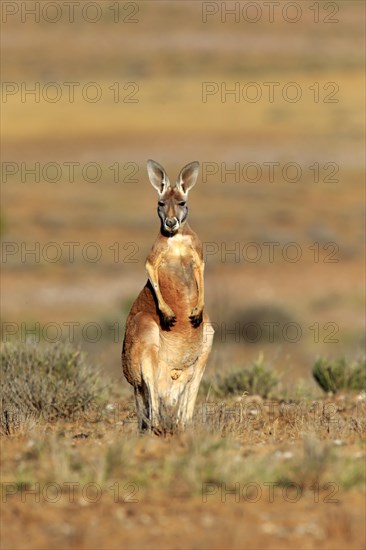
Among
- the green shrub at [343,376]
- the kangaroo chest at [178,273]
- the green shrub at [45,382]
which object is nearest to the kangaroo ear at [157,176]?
the kangaroo chest at [178,273]

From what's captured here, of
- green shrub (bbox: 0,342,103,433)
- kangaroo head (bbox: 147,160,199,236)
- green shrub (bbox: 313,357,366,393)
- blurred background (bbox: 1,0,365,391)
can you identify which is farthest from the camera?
blurred background (bbox: 1,0,365,391)

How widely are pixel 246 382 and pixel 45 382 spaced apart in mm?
2395

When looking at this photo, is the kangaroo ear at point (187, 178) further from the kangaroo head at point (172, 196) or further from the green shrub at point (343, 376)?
the green shrub at point (343, 376)

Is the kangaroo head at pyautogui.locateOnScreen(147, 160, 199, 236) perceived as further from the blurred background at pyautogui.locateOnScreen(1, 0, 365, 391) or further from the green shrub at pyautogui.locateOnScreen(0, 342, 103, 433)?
the blurred background at pyautogui.locateOnScreen(1, 0, 365, 391)

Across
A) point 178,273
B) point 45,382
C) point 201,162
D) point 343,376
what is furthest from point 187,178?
point 201,162

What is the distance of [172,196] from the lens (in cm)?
870

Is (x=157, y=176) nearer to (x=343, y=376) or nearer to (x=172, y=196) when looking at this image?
(x=172, y=196)

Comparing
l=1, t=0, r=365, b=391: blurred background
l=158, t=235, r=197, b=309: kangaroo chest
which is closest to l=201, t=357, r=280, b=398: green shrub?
l=1, t=0, r=365, b=391: blurred background

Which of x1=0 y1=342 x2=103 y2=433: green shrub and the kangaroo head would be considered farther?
x1=0 y1=342 x2=103 y2=433: green shrub

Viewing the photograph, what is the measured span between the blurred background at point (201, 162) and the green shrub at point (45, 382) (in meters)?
2.00

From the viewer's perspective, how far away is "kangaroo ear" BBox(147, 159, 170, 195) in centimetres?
882

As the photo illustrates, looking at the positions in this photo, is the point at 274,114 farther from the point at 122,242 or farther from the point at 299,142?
the point at 122,242

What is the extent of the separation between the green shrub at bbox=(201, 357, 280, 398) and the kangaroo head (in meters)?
3.93

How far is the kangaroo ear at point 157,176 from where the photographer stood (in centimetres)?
882
